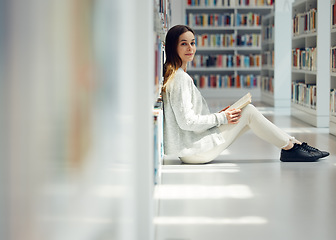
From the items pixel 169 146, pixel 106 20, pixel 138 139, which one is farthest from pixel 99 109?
pixel 169 146

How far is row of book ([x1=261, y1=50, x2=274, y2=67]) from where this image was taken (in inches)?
393

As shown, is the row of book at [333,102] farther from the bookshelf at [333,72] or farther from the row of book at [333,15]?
the row of book at [333,15]

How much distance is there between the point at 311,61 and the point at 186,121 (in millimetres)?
3692

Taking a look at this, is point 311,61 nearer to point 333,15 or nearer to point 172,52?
point 333,15

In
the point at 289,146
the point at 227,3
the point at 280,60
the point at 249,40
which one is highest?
the point at 227,3

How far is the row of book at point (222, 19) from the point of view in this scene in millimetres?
12297

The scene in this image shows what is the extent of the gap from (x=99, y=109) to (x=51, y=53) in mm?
327

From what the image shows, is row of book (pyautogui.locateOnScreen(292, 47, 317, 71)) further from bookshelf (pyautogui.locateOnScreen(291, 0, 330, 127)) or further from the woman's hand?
the woman's hand

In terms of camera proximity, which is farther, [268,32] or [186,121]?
[268,32]

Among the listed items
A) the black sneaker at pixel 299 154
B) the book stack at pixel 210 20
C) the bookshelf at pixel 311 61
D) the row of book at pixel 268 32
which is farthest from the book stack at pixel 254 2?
the black sneaker at pixel 299 154

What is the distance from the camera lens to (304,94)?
7133 millimetres

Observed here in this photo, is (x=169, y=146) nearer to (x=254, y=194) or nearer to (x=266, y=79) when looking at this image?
(x=254, y=194)

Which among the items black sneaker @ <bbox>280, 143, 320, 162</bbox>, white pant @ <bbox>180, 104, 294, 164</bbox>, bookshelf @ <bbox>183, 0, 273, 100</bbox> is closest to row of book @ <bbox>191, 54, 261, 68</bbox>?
bookshelf @ <bbox>183, 0, 273, 100</bbox>

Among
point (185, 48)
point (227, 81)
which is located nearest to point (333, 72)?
point (185, 48)
